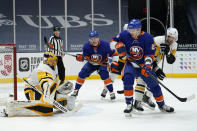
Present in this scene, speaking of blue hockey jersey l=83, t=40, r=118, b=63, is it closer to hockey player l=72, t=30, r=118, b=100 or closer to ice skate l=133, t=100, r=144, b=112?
hockey player l=72, t=30, r=118, b=100

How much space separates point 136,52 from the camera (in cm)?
359

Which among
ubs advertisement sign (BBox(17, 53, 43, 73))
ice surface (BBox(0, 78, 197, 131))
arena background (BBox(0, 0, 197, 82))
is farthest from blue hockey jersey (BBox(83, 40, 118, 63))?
arena background (BBox(0, 0, 197, 82))

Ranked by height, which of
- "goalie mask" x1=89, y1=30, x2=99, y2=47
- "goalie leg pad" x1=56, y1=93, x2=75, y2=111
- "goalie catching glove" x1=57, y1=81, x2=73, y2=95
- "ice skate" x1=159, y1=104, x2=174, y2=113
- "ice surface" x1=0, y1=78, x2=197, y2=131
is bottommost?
"ice surface" x1=0, y1=78, x2=197, y2=131

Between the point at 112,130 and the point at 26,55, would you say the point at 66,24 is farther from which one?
the point at 112,130

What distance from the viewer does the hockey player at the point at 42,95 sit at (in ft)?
11.2

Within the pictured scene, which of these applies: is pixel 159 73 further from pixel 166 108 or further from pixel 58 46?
pixel 58 46

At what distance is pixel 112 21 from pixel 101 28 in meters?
0.40

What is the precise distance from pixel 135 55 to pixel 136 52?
0.04m

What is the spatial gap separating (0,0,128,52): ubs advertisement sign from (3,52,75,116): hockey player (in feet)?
20.2

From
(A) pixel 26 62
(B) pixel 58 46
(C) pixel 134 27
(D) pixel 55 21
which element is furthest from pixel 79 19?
(C) pixel 134 27

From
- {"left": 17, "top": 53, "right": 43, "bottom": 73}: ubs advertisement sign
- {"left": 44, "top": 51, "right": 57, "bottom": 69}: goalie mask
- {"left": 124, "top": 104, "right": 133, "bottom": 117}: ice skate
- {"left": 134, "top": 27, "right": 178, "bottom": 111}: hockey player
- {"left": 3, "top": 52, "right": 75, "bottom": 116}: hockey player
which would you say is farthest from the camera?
{"left": 17, "top": 53, "right": 43, "bottom": 73}: ubs advertisement sign

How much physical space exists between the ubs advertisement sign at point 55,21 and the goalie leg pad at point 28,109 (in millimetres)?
6340

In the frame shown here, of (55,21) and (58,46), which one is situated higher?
(55,21)

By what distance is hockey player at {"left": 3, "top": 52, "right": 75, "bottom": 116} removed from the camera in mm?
3426
